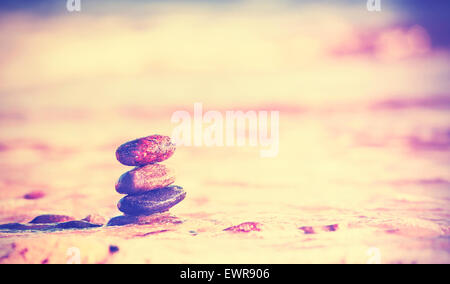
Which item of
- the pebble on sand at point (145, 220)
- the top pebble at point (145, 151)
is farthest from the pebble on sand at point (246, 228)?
the top pebble at point (145, 151)

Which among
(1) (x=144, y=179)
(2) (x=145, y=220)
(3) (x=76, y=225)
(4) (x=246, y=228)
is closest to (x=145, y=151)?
(1) (x=144, y=179)

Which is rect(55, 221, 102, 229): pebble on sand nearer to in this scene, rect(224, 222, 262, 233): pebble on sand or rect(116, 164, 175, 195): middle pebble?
rect(116, 164, 175, 195): middle pebble

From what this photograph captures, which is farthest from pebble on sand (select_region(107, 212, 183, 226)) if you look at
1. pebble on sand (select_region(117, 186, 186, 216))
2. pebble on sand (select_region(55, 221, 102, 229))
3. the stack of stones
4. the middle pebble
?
the middle pebble

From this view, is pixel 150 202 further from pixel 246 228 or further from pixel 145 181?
pixel 246 228

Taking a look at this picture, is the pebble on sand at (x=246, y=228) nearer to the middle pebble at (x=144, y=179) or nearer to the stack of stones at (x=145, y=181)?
the stack of stones at (x=145, y=181)

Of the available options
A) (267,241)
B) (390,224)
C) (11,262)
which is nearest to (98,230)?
(11,262)
